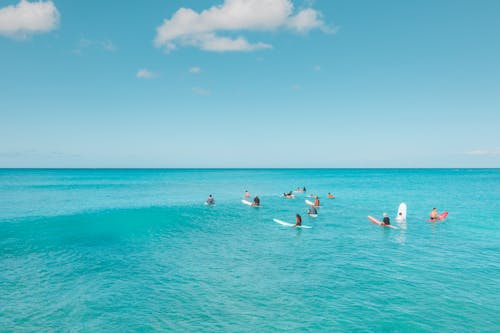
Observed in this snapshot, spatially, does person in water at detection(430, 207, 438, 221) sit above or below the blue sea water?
above

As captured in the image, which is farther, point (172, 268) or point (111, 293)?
point (172, 268)

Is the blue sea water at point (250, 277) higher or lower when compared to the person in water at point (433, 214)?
lower

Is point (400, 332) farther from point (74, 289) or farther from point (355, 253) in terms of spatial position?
point (74, 289)

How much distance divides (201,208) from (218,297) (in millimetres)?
39451

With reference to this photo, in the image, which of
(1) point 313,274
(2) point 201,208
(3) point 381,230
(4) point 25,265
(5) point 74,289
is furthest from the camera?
(2) point 201,208

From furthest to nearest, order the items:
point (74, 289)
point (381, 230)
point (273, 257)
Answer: point (381, 230) < point (273, 257) < point (74, 289)

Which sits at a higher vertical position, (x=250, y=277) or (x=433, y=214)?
(x=433, y=214)

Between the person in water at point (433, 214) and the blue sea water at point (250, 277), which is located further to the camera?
the person in water at point (433, 214)

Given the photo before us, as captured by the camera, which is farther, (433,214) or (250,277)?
(433,214)

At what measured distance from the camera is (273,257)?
87.4 ft

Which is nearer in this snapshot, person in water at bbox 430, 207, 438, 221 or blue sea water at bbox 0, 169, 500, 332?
blue sea water at bbox 0, 169, 500, 332

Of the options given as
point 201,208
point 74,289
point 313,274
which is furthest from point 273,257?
point 201,208

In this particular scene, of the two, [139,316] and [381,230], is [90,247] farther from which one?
[381,230]

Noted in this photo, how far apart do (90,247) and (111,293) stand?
1286 cm
